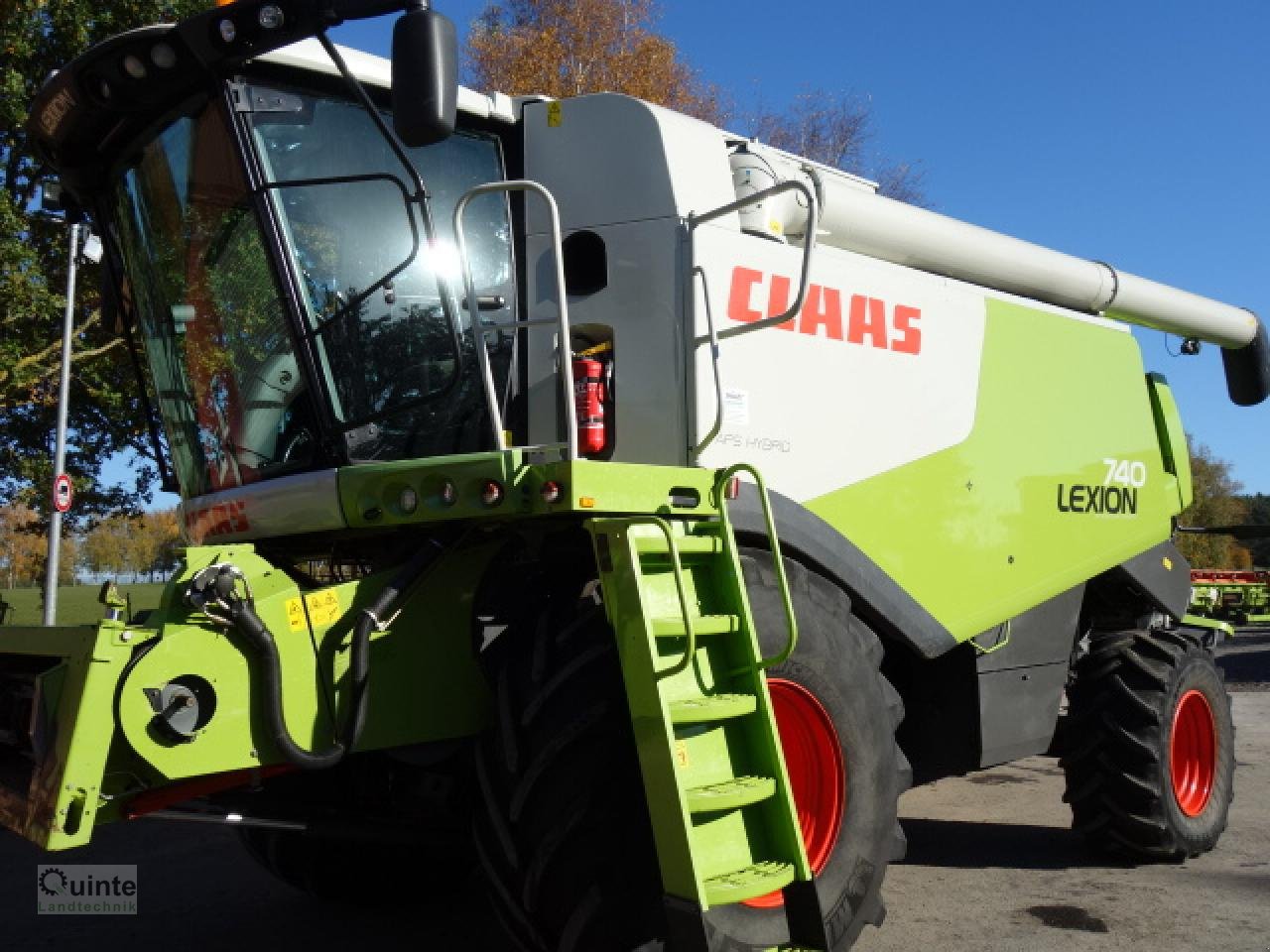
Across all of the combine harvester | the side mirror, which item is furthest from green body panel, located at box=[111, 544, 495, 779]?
the combine harvester

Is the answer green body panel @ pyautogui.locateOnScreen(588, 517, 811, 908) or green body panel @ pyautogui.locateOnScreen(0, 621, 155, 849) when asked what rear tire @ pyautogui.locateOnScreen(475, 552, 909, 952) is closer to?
green body panel @ pyautogui.locateOnScreen(588, 517, 811, 908)

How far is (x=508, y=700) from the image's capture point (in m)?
3.36

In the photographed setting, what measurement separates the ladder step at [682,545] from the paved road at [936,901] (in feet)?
5.83

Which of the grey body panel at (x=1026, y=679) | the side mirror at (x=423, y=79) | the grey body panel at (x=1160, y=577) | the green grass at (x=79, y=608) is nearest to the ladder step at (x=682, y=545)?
the side mirror at (x=423, y=79)

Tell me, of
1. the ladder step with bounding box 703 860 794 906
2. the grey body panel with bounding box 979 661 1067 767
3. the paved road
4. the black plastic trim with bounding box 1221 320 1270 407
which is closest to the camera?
the ladder step with bounding box 703 860 794 906

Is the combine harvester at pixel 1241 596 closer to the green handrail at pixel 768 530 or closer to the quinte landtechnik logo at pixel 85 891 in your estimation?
the quinte landtechnik logo at pixel 85 891

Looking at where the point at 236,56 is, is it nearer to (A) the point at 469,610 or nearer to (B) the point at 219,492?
(B) the point at 219,492

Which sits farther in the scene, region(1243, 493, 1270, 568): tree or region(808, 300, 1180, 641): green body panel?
region(1243, 493, 1270, 568): tree

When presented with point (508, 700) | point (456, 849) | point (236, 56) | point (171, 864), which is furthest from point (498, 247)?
point (171, 864)

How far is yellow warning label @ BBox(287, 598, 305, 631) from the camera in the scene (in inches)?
132

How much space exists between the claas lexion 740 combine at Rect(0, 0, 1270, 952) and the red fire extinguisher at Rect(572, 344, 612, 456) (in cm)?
1

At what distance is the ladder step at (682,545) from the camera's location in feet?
11.0

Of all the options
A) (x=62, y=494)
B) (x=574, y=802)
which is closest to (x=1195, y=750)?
(x=574, y=802)

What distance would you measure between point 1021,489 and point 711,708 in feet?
8.21
